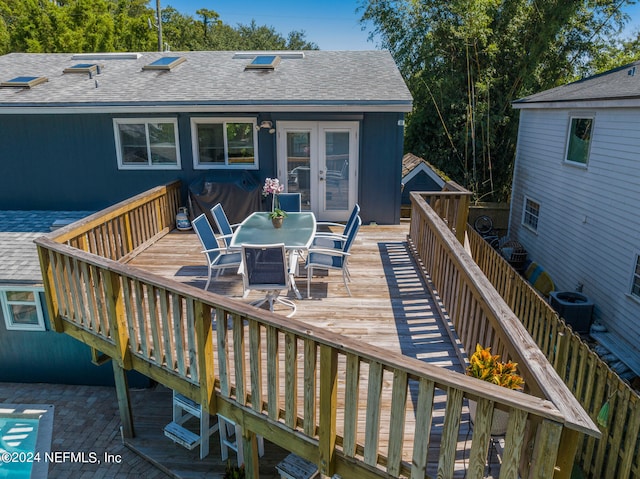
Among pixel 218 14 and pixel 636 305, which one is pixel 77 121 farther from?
pixel 218 14

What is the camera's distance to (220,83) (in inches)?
350

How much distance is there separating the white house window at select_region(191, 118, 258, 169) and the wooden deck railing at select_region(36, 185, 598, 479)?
133 inches

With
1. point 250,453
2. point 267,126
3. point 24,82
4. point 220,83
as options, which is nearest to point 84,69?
point 24,82

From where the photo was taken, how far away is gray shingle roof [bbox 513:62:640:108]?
8342mm

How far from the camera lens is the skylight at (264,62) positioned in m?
9.73

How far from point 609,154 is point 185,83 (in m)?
8.19

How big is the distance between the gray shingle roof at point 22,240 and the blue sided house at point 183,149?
0.04m

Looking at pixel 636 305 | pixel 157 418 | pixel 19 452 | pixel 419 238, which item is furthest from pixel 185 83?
pixel 636 305

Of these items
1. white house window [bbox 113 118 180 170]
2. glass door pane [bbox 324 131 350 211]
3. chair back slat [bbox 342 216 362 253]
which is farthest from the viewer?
white house window [bbox 113 118 180 170]

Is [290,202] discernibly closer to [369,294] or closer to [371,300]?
[369,294]

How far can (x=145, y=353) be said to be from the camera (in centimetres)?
428

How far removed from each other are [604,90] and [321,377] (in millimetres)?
9255

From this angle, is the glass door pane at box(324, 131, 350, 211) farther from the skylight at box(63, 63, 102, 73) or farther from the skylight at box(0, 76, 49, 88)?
the skylight at box(0, 76, 49, 88)

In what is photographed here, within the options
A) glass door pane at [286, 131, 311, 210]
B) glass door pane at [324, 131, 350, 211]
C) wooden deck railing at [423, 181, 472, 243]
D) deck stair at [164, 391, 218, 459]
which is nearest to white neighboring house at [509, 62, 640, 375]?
wooden deck railing at [423, 181, 472, 243]
